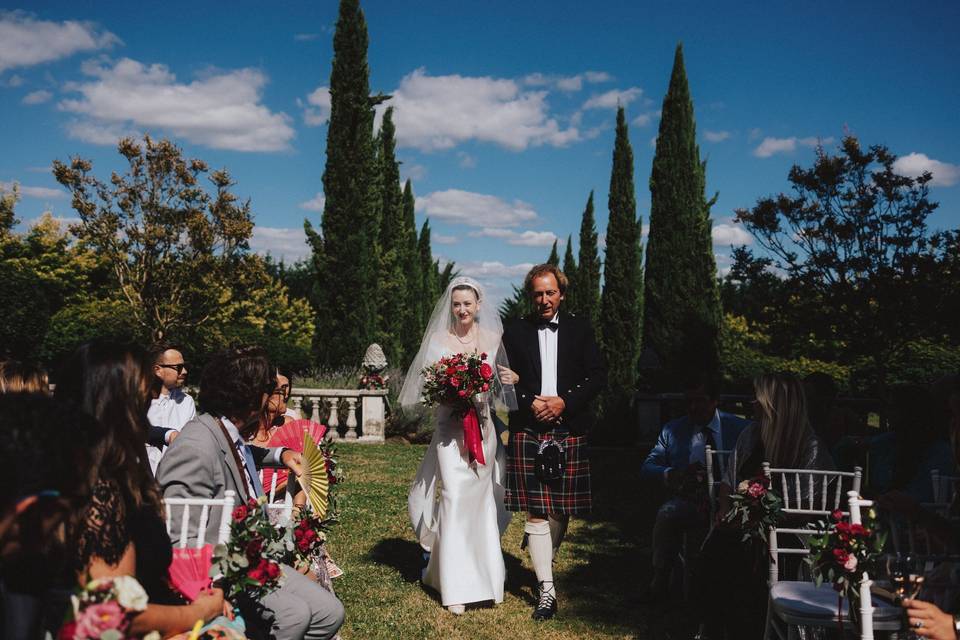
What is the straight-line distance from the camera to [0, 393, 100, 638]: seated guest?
1.60 m

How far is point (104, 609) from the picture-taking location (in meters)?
1.75

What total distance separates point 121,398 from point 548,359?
349 centimetres

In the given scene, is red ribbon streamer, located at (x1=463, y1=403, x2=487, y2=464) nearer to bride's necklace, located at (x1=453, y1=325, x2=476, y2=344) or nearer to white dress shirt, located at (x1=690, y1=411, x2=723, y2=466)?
bride's necklace, located at (x1=453, y1=325, x2=476, y2=344)

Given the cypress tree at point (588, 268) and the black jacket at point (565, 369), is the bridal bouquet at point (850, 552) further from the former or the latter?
the cypress tree at point (588, 268)

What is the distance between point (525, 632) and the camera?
4.79 meters

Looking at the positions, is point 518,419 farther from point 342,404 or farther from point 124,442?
point 342,404

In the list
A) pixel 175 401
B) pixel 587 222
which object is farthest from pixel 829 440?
pixel 587 222

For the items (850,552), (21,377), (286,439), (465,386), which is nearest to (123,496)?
(21,377)

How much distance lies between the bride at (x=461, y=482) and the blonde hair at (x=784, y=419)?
1962 millimetres

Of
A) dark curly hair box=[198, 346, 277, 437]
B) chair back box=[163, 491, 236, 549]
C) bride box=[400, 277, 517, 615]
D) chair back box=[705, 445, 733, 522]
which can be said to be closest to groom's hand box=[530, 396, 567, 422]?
bride box=[400, 277, 517, 615]

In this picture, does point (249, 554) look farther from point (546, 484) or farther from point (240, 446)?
point (546, 484)

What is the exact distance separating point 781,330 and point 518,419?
285 inches

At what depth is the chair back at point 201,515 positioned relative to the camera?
2660 millimetres

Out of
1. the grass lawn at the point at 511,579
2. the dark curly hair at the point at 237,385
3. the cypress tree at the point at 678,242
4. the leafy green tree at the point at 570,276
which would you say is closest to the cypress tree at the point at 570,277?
the leafy green tree at the point at 570,276
